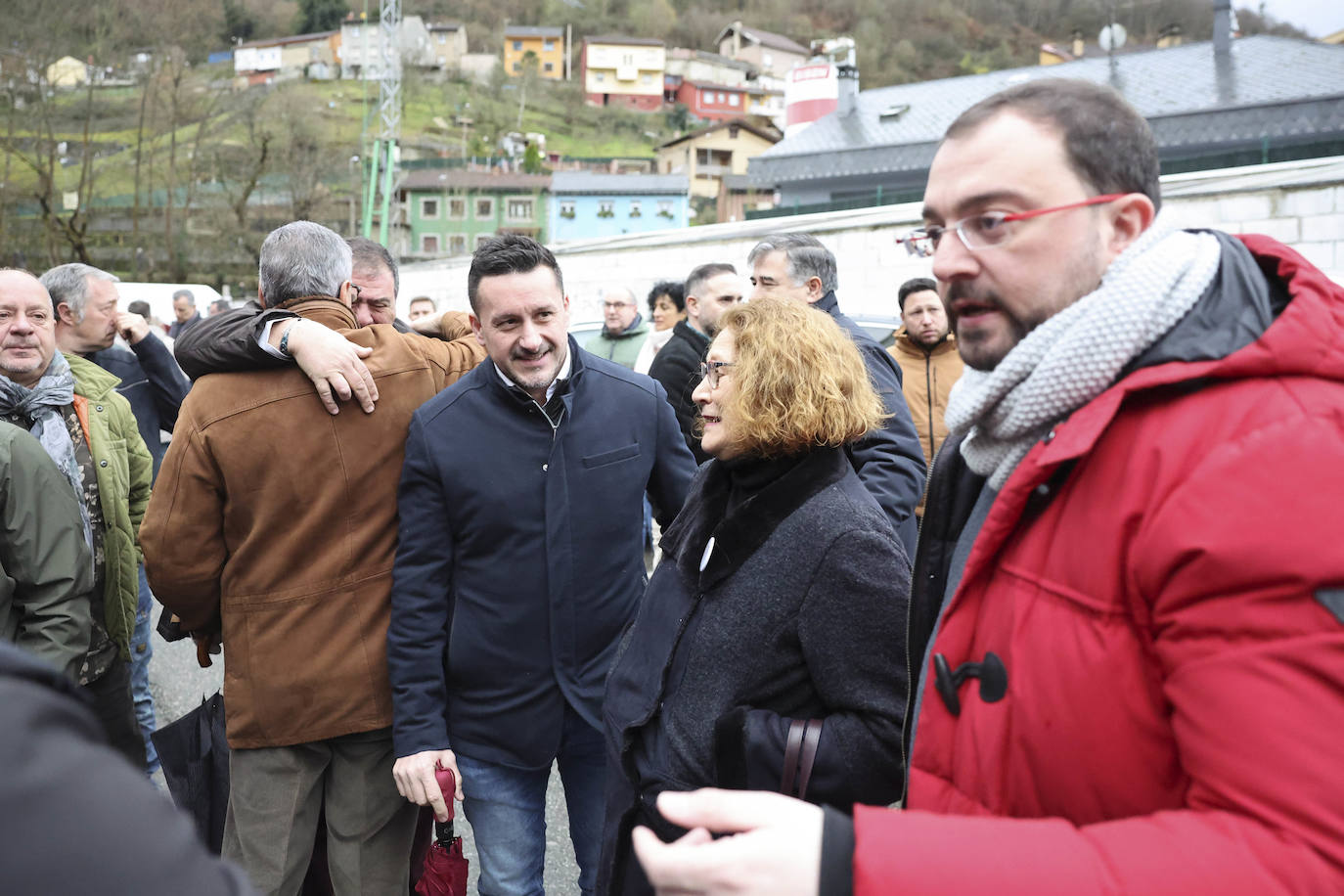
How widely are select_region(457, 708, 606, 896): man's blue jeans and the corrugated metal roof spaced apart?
170 feet

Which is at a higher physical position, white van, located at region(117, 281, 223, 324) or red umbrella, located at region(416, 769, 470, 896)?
white van, located at region(117, 281, 223, 324)

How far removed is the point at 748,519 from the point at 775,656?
0.30 metres

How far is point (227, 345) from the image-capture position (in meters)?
2.55

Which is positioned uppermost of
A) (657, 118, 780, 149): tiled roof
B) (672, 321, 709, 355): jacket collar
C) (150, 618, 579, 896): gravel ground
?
(657, 118, 780, 149): tiled roof

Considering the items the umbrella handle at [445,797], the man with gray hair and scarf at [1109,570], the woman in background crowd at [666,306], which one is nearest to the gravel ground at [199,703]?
the umbrella handle at [445,797]

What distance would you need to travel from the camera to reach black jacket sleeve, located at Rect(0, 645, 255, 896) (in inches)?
26.3

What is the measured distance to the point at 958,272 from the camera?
49.5 inches

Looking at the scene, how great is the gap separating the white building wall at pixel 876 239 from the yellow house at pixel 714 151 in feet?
164

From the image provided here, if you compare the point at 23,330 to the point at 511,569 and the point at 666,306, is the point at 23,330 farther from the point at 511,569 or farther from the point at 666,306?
the point at 666,306

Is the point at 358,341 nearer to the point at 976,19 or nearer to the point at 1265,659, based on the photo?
the point at 1265,659

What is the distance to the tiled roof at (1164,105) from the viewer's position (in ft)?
68.9

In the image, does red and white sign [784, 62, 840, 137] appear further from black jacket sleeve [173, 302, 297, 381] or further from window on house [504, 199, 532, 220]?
black jacket sleeve [173, 302, 297, 381]

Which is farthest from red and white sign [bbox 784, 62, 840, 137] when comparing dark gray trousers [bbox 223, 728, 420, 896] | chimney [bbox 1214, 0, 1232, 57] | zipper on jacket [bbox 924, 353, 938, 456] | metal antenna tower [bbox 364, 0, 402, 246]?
dark gray trousers [bbox 223, 728, 420, 896]

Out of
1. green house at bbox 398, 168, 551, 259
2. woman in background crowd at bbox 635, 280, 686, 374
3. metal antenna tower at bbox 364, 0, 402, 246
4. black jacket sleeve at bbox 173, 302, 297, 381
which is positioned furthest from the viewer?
green house at bbox 398, 168, 551, 259
